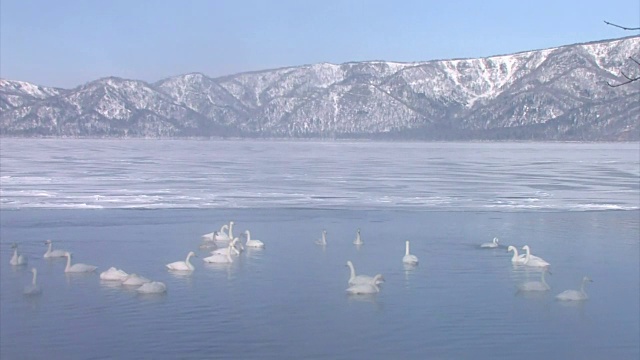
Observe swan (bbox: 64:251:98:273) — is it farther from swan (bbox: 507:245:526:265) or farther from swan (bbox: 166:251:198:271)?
swan (bbox: 507:245:526:265)

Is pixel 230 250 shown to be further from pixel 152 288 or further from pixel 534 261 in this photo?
pixel 534 261

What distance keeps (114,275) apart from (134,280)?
512 mm

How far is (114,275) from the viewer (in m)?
11.7

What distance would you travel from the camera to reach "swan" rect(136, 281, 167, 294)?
10977mm

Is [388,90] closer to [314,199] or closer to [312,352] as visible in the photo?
[314,199]

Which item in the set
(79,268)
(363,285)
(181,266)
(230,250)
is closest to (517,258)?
(363,285)

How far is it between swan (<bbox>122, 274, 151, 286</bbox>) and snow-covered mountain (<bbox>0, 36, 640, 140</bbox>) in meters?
126

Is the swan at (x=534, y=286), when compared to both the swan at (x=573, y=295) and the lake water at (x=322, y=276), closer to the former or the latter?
the lake water at (x=322, y=276)

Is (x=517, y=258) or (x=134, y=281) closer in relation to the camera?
(x=134, y=281)

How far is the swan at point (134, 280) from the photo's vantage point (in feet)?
37.2

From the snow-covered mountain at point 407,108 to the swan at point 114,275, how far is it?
125 metres

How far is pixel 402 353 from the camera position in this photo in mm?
8539

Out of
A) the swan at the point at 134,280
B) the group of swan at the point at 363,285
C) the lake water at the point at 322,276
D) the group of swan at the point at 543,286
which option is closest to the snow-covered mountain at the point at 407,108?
the lake water at the point at 322,276

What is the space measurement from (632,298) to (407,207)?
1016 centimetres
